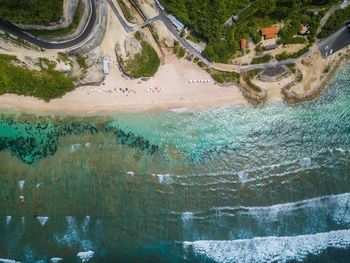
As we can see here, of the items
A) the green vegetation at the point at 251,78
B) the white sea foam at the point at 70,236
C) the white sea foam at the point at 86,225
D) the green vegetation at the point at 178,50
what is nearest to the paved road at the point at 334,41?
the green vegetation at the point at 251,78

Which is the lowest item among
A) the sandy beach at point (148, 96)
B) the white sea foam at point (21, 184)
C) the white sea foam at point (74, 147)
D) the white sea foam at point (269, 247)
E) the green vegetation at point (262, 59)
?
the white sea foam at point (269, 247)

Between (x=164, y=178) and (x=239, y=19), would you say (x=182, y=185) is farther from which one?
(x=239, y=19)

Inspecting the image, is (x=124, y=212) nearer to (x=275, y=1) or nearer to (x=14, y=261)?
(x=14, y=261)

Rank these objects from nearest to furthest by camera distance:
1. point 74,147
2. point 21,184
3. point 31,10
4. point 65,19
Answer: point 31,10, point 65,19, point 21,184, point 74,147

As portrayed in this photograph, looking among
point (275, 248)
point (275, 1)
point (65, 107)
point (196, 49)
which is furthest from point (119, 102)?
point (275, 248)

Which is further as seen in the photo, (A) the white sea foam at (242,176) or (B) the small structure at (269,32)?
(A) the white sea foam at (242,176)

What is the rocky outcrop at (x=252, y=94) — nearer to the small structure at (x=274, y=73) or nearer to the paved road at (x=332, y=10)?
the small structure at (x=274, y=73)

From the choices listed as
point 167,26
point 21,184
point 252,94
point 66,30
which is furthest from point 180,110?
point 21,184
